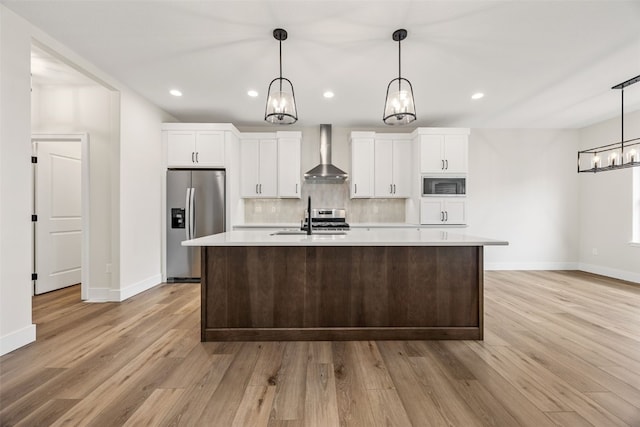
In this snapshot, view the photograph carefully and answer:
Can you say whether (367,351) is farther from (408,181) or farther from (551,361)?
(408,181)

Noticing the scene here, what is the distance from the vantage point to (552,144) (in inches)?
216

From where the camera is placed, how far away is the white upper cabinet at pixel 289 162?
16.4 feet

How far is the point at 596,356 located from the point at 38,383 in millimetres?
3795

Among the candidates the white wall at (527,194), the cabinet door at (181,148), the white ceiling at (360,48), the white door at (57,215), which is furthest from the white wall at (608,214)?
the white door at (57,215)

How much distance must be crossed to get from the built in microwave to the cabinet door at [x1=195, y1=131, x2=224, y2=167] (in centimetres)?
326

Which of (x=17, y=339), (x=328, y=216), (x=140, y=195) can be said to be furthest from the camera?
(x=328, y=216)

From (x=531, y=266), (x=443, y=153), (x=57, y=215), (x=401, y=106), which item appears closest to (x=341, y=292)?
(x=401, y=106)

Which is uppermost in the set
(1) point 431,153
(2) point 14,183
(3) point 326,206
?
(1) point 431,153

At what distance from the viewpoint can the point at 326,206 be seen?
533 centimetres

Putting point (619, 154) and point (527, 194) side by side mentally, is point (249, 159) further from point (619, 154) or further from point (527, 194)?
point (619, 154)

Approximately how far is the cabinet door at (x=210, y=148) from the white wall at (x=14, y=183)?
222 centimetres

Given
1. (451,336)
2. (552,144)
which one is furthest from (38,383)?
(552,144)

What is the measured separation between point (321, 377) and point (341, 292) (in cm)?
73

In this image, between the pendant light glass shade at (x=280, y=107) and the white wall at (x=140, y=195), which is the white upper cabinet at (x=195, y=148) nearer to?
the white wall at (x=140, y=195)
